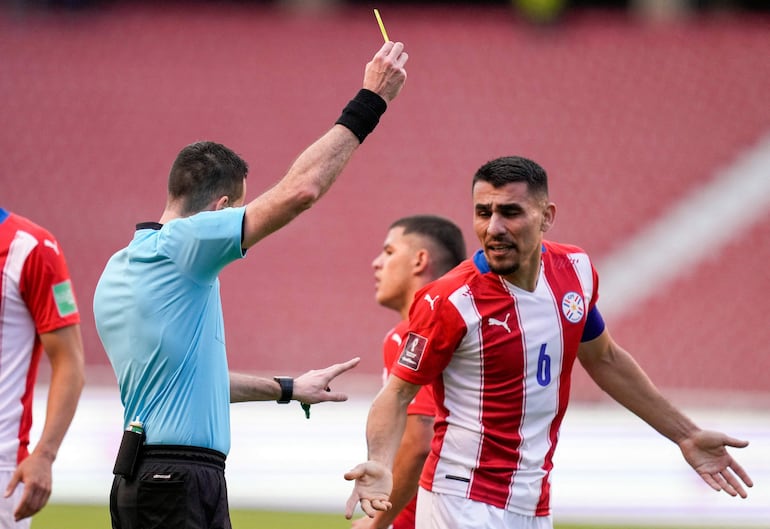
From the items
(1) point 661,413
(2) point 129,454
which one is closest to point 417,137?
(1) point 661,413

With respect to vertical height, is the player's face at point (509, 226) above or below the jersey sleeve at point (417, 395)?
above

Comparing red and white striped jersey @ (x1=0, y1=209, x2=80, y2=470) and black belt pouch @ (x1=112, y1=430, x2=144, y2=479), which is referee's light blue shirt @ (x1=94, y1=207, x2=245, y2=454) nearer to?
black belt pouch @ (x1=112, y1=430, x2=144, y2=479)

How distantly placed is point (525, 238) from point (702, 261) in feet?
40.7

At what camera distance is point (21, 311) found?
13.9 ft

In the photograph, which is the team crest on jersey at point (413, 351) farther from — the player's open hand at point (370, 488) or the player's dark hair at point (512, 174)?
the player's dark hair at point (512, 174)

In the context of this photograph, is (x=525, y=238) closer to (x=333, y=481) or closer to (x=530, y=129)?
(x=333, y=481)

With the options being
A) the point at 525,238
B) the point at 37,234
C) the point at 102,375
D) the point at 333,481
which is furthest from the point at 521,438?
the point at 102,375

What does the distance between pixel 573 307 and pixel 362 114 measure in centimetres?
113

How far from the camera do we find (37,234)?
14.0 ft

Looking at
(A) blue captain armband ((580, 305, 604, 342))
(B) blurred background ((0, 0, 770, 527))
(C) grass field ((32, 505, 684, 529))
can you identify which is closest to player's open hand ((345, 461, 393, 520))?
(A) blue captain armband ((580, 305, 604, 342))

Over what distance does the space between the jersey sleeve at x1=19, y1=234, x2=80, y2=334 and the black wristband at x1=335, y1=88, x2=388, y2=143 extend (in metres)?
1.33

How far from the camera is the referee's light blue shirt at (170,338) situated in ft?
12.0

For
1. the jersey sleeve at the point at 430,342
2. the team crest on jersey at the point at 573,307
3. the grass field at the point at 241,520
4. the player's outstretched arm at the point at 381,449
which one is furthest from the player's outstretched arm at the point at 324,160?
the grass field at the point at 241,520

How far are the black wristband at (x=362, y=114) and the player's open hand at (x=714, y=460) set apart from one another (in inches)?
71.3
